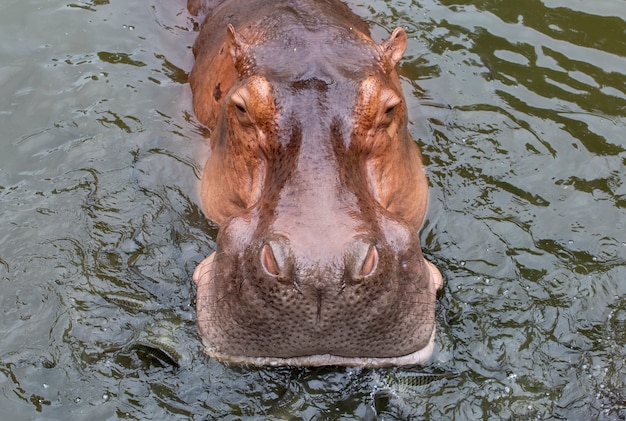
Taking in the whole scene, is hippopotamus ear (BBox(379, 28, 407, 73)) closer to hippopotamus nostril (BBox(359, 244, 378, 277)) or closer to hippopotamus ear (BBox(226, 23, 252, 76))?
hippopotamus ear (BBox(226, 23, 252, 76))

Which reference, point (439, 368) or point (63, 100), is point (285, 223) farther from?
point (63, 100)

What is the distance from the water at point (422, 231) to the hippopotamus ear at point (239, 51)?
1062mm

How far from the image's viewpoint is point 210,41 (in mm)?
5992

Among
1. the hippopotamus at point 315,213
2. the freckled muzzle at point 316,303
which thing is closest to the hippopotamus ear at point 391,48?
the hippopotamus at point 315,213

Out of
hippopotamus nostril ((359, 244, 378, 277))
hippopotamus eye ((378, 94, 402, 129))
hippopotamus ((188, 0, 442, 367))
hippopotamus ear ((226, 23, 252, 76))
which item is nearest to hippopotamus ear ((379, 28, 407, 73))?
hippopotamus ((188, 0, 442, 367))

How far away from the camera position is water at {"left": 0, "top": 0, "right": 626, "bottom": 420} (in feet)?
13.3

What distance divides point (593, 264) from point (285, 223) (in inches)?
96.6

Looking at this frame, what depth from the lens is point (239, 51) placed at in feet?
15.1

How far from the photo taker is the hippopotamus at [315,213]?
3.27 m

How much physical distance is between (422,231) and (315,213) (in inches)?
71.4

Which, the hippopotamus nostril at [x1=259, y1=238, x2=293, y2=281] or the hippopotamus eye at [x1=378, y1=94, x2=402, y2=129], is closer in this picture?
the hippopotamus nostril at [x1=259, y1=238, x2=293, y2=281]

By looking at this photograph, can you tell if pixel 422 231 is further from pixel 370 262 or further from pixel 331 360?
pixel 370 262

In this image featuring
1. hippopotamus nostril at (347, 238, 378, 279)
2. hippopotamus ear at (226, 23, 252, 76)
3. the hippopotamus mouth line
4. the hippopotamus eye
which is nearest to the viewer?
hippopotamus nostril at (347, 238, 378, 279)

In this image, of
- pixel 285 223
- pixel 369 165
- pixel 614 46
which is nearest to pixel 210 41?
pixel 369 165
